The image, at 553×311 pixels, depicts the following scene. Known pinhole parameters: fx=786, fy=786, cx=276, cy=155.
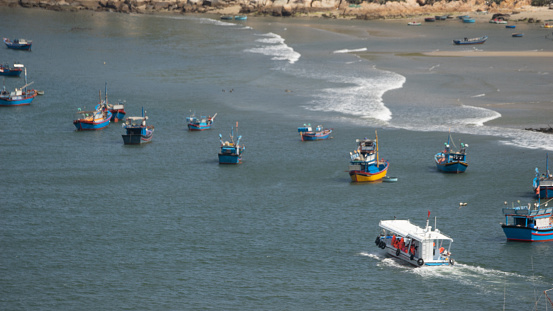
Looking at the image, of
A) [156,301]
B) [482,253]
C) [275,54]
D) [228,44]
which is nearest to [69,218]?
[156,301]

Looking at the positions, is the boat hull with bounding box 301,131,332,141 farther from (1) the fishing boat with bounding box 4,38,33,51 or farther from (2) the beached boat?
(1) the fishing boat with bounding box 4,38,33,51

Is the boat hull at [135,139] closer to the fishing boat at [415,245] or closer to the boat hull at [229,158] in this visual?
the boat hull at [229,158]

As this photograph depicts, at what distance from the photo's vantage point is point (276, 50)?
15238 centimetres

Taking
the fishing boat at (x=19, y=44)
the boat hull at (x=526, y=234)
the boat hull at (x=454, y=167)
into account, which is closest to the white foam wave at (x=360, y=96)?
the boat hull at (x=454, y=167)

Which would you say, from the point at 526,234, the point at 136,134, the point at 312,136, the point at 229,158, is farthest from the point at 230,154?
the point at 526,234

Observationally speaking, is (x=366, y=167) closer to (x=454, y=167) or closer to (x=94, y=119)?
(x=454, y=167)

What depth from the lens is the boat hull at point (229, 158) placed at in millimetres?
72875

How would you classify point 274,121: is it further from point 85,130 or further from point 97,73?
point 97,73

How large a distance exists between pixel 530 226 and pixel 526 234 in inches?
23.8

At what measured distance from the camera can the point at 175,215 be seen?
5891 cm

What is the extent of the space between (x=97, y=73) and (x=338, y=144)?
61790 mm

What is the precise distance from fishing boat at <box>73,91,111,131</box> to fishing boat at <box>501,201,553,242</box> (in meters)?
51.6

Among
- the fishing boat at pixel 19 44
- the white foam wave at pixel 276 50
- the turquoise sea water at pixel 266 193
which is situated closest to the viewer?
the turquoise sea water at pixel 266 193

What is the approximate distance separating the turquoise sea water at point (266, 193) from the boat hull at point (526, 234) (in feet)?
2.56
